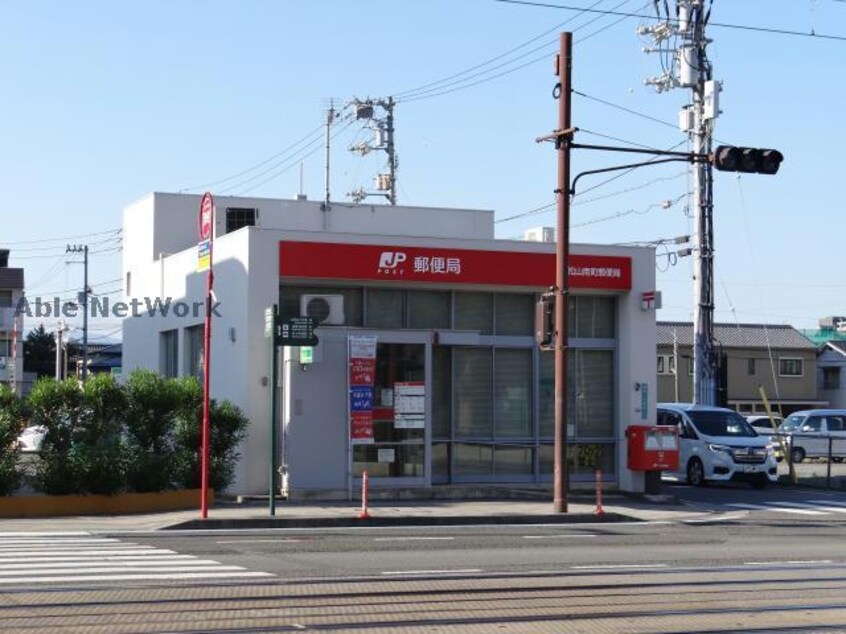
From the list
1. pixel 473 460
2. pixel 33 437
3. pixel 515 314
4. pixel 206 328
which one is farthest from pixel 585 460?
pixel 33 437

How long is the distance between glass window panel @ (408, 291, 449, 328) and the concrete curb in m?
5.59

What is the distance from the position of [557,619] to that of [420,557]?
4.78m

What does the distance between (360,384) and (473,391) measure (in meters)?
3.28

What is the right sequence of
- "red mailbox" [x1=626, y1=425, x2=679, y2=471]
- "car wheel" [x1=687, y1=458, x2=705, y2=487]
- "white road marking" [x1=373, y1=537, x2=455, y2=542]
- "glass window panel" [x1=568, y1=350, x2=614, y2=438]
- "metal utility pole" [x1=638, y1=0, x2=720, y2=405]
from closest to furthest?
"white road marking" [x1=373, y1=537, x2=455, y2=542], "red mailbox" [x1=626, y1=425, x2=679, y2=471], "glass window panel" [x1=568, y1=350, x2=614, y2=438], "car wheel" [x1=687, y1=458, x2=705, y2=487], "metal utility pole" [x1=638, y1=0, x2=720, y2=405]

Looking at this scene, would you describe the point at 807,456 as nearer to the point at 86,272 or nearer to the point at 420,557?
the point at 420,557

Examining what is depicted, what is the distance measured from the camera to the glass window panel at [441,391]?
2694 centimetres

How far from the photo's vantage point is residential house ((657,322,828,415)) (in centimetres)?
7831

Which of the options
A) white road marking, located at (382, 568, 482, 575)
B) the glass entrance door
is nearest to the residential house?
the glass entrance door

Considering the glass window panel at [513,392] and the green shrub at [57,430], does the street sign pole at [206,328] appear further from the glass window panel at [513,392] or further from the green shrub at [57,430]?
the glass window panel at [513,392]

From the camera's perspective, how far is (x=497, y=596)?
1291 centimetres

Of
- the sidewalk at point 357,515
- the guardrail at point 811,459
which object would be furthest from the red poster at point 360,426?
the guardrail at point 811,459

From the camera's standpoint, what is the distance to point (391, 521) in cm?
2181

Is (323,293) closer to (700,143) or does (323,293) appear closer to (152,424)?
(152,424)

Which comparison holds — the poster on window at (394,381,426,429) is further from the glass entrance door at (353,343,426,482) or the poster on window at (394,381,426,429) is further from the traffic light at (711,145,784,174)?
the traffic light at (711,145,784,174)
